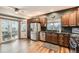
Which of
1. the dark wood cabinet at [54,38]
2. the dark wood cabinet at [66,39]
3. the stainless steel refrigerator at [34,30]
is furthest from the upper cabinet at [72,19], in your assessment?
the stainless steel refrigerator at [34,30]

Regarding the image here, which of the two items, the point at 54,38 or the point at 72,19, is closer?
the point at 54,38

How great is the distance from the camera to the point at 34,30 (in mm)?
2957

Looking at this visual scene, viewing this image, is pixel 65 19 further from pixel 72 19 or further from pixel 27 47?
pixel 27 47

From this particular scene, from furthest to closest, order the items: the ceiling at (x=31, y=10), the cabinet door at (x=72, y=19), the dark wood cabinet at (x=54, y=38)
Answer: the cabinet door at (x=72, y=19), the dark wood cabinet at (x=54, y=38), the ceiling at (x=31, y=10)

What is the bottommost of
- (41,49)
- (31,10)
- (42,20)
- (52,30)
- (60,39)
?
(41,49)

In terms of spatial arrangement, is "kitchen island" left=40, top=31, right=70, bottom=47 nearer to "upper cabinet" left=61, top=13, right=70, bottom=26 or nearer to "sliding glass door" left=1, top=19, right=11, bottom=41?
"upper cabinet" left=61, top=13, right=70, bottom=26

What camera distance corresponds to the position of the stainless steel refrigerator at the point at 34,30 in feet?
9.57

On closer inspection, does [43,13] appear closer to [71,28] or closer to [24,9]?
[24,9]

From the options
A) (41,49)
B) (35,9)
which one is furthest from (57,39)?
(35,9)

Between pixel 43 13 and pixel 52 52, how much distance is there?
106cm

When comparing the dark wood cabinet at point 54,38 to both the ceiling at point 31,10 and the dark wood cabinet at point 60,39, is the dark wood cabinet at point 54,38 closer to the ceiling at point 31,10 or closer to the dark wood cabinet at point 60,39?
the dark wood cabinet at point 60,39

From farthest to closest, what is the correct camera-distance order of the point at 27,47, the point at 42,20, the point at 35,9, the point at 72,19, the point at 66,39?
the point at 72,19
the point at 66,39
the point at 42,20
the point at 27,47
the point at 35,9

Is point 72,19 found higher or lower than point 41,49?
higher

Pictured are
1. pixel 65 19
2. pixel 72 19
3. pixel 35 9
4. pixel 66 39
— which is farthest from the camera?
pixel 72 19
